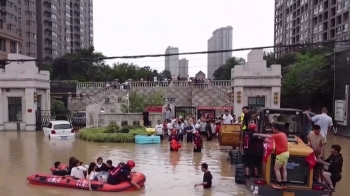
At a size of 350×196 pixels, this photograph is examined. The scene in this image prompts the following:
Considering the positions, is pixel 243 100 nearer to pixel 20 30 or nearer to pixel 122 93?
pixel 122 93

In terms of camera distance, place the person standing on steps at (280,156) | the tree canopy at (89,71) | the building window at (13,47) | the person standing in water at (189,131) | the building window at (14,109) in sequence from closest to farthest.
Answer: the person standing on steps at (280,156) < the person standing in water at (189,131) < the building window at (14,109) < the building window at (13,47) < the tree canopy at (89,71)

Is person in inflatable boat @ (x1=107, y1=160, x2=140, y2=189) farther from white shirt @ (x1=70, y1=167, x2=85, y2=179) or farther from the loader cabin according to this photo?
the loader cabin

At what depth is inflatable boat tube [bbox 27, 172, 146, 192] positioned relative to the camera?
37.8ft

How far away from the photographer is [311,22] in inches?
2899

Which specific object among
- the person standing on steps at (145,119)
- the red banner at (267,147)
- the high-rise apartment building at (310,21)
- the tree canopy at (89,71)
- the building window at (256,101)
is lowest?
the person standing on steps at (145,119)

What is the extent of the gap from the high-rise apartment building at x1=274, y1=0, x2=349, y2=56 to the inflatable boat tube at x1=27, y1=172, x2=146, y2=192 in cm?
5565

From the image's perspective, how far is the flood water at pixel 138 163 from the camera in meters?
11.8

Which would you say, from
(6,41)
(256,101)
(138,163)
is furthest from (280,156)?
(6,41)

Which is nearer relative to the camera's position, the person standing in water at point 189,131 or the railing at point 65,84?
the person standing in water at point 189,131

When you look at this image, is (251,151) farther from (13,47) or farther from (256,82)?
(13,47)

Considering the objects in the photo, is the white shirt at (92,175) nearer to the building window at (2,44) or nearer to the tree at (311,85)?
the tree at (311,85)

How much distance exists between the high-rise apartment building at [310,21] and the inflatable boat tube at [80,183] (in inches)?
2191

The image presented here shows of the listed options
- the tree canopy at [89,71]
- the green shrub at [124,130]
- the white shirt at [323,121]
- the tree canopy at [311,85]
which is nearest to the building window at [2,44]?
the tree canopy at [89,71]

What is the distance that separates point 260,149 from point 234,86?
16.4m
